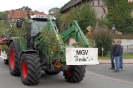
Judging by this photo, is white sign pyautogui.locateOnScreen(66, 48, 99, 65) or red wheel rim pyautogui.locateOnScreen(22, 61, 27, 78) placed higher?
white sign pyautogui.locateOnScreen(66, 48, 99, 65)

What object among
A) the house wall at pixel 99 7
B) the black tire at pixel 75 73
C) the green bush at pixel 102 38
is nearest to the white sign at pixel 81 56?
the black tire at pixel 75 73

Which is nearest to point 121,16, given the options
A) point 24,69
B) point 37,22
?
point 37,22

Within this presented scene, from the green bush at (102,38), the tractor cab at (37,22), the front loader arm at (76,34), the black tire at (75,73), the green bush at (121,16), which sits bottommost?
the black tire at (75,73)

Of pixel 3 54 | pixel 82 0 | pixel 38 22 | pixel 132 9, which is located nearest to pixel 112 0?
pixel 132 9

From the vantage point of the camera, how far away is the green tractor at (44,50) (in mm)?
9570

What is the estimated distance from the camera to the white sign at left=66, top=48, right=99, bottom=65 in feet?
30.0

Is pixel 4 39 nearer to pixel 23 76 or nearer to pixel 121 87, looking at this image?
pixel 23 76

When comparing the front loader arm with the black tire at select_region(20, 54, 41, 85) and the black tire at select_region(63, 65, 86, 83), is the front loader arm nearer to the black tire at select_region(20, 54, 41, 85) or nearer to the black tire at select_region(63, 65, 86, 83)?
the black tire at select_region(63, 65, 86, 83)

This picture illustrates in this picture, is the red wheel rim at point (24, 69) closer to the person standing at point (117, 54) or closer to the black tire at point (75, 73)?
the black tire at point (75, 73)

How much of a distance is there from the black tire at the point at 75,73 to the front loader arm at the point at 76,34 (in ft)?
3.39

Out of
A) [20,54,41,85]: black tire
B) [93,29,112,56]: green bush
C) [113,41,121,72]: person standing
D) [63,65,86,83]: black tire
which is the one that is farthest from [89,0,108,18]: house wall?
[20,54,41,85]: black tire

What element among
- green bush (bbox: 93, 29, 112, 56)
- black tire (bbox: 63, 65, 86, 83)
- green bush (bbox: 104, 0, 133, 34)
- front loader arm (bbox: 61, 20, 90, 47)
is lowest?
black tire (bbox: 63, 65, 86, 83)

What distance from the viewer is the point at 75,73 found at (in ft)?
34.2

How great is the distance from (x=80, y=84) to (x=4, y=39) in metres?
7.02
